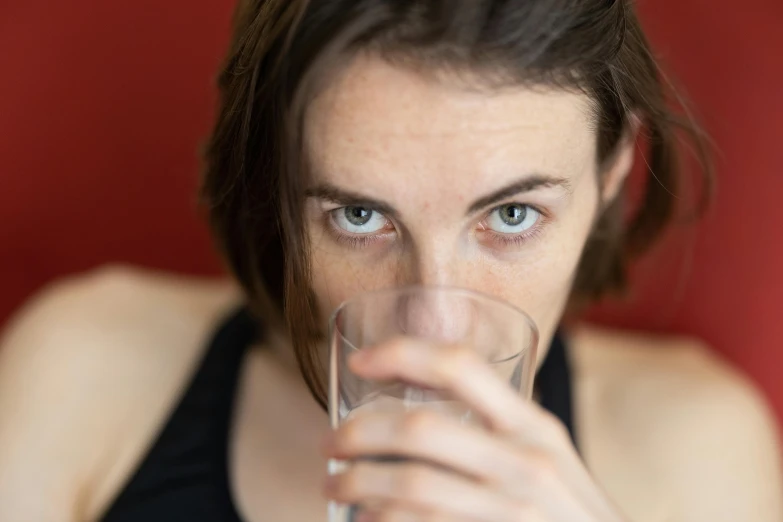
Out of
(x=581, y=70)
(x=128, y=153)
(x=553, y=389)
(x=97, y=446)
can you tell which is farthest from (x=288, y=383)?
(x=581, y=70)

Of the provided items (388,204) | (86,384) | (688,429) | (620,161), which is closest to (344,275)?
(388,204)

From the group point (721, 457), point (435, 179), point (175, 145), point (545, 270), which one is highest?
point (435, 179)

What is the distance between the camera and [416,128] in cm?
74

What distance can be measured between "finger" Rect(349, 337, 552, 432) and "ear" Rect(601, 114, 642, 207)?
419 mm

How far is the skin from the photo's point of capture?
592 mm

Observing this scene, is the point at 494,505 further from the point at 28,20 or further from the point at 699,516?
the point at 28,20

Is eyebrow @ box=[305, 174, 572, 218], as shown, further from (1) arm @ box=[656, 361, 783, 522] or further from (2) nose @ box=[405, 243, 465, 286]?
(1) arm @ box=[656, 361, 783, 522]

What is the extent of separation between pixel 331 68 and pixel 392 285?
0.20 m

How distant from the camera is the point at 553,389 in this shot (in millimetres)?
1171

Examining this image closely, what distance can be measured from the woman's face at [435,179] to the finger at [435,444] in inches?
8.2

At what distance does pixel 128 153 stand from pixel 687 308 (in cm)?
86

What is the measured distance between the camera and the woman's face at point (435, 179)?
2.45ft

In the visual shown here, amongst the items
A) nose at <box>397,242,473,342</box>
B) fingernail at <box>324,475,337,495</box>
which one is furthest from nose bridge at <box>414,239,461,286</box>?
fingernail at <box>324,475,337,495</box>

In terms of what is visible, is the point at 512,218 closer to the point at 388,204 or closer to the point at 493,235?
the point at 493,235
